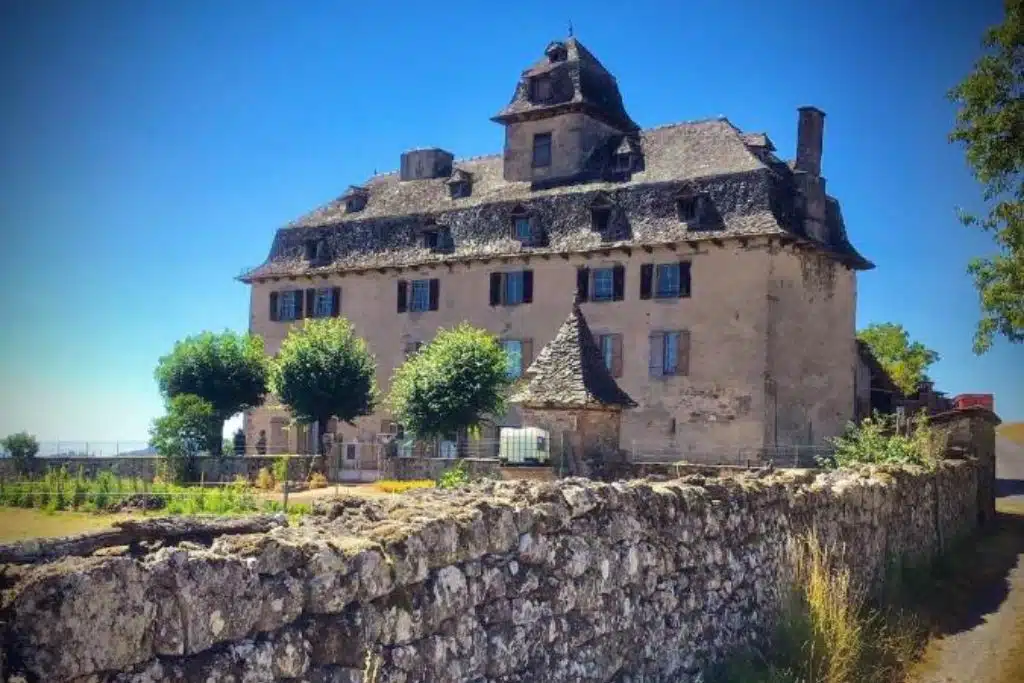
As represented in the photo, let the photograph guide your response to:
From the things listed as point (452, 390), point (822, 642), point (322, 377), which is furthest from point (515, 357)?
point (822, 642)

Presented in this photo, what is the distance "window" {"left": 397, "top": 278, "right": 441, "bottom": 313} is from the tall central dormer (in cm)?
602

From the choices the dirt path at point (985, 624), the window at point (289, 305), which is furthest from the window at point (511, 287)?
the dirt path at point (985, 624)

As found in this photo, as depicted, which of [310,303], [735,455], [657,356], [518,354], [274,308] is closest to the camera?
[735,455]

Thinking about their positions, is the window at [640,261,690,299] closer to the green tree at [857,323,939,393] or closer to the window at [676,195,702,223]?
the window at [676,195,702,223]

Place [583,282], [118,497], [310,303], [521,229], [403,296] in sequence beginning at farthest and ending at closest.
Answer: [310,303] → [403,296] → [521,229] → [583,282] → [118,497]

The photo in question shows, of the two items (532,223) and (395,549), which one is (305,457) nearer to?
(532,223)

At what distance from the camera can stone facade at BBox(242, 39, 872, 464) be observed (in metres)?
40.7

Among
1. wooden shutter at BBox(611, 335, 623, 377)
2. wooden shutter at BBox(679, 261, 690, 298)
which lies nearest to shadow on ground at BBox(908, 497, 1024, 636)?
wooden shutter at BBox(679, 261, 690, 298)

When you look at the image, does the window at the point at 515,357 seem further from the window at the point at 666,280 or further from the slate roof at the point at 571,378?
the slate roof at the point at 571,378

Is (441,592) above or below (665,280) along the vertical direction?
below

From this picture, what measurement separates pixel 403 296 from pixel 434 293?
1825mm

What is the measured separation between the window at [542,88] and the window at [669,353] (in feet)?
42.9

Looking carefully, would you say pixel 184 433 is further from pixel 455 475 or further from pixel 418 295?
pixel 455 475

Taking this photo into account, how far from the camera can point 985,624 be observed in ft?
51.1
